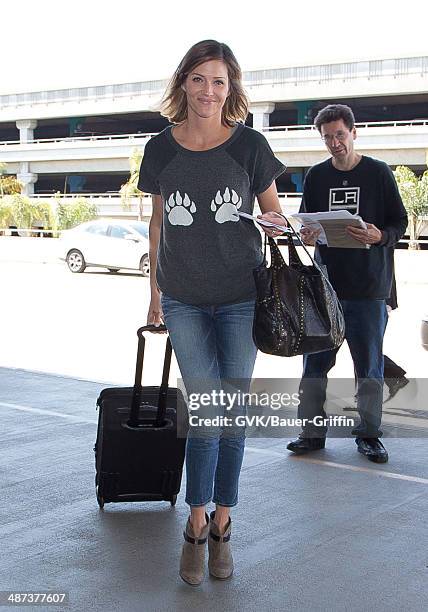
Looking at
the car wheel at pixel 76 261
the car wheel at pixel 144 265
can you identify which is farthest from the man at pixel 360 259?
the car wheel at pixel 76 261

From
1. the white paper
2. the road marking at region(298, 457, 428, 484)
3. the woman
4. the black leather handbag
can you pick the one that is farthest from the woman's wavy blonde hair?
the road marking at region(298, 457, 428, 484)

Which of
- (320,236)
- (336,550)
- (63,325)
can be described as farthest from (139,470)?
(63,325)

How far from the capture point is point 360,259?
570 cm

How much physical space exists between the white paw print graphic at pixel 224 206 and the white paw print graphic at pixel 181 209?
92 millimetres

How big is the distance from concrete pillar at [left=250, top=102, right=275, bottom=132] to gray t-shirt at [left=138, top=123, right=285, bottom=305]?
57949mm

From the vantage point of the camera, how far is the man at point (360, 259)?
5.66 meters

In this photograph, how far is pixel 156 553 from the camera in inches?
162

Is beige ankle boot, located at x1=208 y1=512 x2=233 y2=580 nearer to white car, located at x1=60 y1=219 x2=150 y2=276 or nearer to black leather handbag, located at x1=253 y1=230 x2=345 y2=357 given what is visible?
black leather handbag, located at x1=253 y1=230 x2=345 y2=357

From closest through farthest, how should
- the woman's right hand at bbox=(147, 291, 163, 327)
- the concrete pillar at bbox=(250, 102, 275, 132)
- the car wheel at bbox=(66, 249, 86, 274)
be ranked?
1. the woman's right hand at bbox=(147, 291, 163, 327)
2. the car wheel at bbox=(66, 249, 86, 274)
3. the concrete pillar at bbox=(250, 102, 275, 132)

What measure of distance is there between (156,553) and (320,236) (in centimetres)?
207

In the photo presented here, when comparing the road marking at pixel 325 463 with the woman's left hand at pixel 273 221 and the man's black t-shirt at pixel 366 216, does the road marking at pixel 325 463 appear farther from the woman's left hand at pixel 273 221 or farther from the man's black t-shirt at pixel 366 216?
the woman's left hand at pixel 273 221

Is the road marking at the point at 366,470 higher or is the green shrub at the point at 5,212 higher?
the green shrub at the point at 5,212

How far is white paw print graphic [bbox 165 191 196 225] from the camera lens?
12.5 feet

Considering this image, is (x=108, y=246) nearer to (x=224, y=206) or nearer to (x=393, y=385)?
(x=393, y=385)
